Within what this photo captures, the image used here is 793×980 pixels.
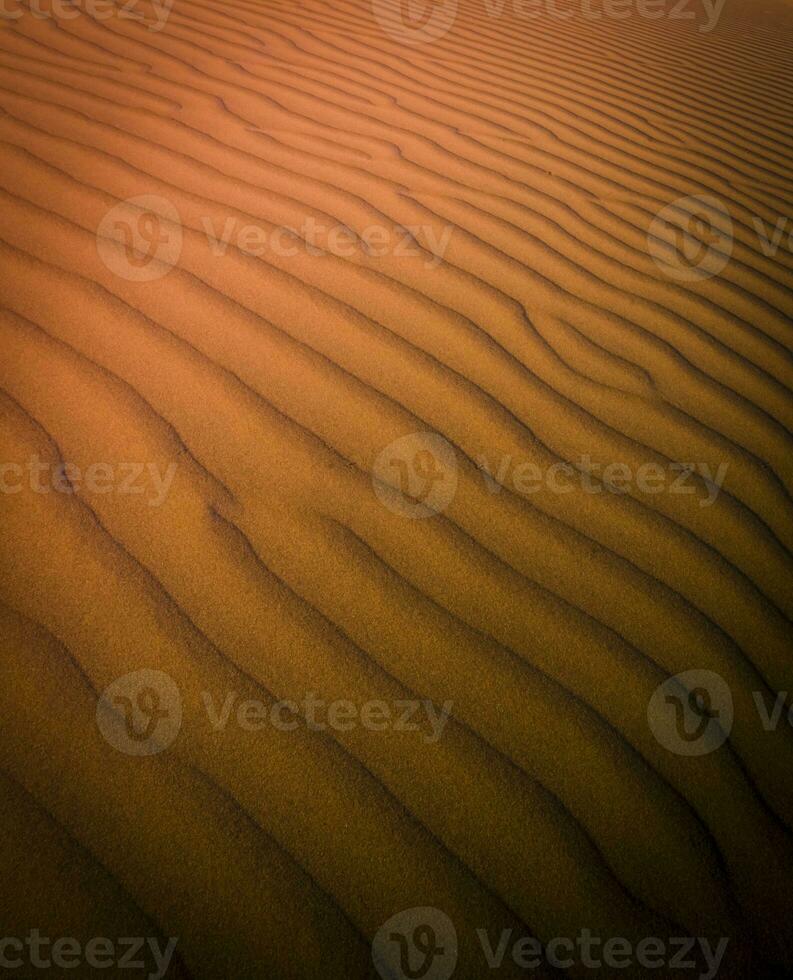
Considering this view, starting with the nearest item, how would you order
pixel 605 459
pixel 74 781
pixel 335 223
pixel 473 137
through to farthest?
pixel 74 781, pixel 605 459, pixel 335 223, pixel 473 137

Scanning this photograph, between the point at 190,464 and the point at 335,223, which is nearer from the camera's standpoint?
the point at 190,464

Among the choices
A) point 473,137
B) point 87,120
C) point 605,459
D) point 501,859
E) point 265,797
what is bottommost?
point 265,797

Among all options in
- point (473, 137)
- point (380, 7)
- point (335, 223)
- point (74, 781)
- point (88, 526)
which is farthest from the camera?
point (380, 7)

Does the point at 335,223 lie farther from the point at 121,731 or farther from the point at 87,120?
the point at 121,731

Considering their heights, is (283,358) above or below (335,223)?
below

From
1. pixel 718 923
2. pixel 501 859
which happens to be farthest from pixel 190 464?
pixel 718 923

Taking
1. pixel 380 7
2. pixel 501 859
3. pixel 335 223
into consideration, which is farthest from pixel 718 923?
pixel 380 7
